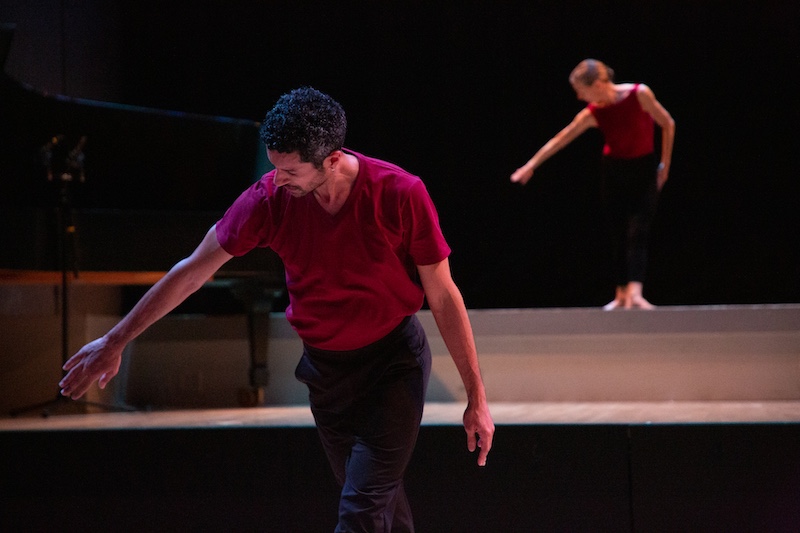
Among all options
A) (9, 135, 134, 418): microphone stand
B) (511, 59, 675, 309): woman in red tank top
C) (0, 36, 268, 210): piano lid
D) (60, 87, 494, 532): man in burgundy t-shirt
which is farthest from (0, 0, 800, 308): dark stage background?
(60, 87, 494, 532): man in burgundy t-shirt

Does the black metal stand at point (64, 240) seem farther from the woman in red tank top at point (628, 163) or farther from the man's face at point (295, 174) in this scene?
the man's face at point (295, 174)

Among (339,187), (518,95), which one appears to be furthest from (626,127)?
(339,187)

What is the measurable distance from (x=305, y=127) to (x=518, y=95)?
3.96 m

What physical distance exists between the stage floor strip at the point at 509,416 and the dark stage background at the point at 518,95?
4.65 ft

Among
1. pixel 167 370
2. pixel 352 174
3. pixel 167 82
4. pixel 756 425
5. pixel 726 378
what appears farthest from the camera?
pixel 167 82

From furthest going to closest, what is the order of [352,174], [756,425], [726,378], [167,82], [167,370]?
1. [167,82]
2. [167,370]
3. [726,378]
4. [756,425]
5. [352,174]


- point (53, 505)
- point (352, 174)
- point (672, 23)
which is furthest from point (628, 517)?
point (672, 23)

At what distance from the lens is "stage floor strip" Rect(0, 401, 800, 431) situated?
319 centimetres

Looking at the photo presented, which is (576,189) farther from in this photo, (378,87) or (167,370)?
(167,370)

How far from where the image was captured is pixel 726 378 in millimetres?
4281

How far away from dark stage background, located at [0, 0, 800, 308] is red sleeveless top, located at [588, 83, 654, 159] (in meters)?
0.90

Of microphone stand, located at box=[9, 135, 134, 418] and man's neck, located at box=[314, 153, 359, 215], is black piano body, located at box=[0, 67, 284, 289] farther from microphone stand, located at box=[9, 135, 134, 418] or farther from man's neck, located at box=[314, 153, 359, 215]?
man's neck, located at box=[314, 153, 359, 215]

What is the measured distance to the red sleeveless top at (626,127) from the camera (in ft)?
14.9

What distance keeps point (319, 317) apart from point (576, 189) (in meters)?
3.77
